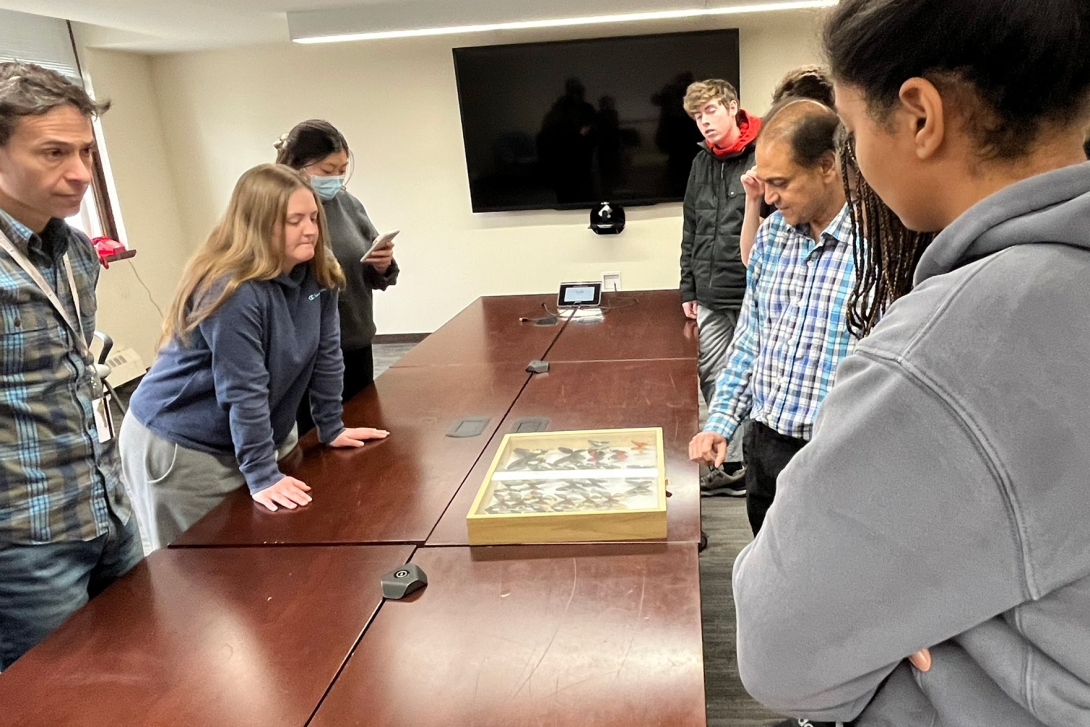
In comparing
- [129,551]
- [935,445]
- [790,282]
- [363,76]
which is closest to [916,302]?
[935,445]

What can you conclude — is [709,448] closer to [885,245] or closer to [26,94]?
[885,245]

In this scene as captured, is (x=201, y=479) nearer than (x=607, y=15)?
Yes

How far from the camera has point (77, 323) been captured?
4.96ft

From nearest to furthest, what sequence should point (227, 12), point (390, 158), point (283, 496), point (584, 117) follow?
point (283, 496) → point (227, 12) → point (584, 117) → point (390, 158)

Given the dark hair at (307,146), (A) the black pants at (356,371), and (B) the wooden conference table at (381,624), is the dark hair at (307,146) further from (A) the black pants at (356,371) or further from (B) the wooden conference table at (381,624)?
(B) the wooden conference table at (381,624)

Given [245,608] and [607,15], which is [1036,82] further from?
[607,15]

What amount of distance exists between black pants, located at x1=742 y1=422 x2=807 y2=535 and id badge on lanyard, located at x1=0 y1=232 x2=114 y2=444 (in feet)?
4.59

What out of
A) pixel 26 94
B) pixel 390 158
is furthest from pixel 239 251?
pixel 390 158

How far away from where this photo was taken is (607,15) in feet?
14.5

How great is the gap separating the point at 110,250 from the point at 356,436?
3531mm

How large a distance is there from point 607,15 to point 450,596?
4052 millimetres

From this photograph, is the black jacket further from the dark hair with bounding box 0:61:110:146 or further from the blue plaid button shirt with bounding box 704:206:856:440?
the dark hair with bounding box 0:61:110:146

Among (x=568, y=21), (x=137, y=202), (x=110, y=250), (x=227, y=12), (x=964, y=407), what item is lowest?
(x=110, y=250)

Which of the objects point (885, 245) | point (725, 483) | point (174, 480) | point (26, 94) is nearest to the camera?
point (885, 245)
